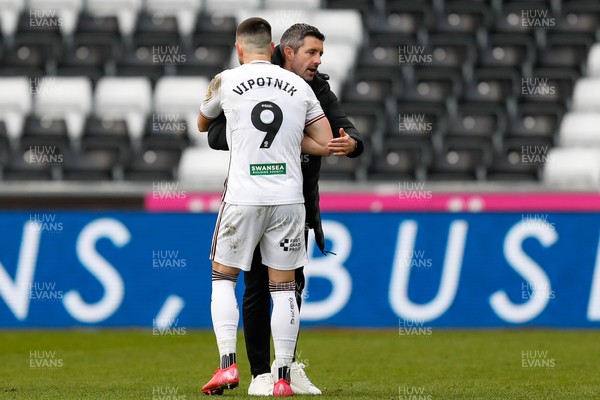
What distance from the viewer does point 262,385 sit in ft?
21.7

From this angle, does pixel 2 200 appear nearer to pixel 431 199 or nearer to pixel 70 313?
pixel 70 313

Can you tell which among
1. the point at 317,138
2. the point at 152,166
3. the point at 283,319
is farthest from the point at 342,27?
the point at 283,319

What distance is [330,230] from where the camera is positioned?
41.3ft

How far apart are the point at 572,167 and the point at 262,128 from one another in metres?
8.78

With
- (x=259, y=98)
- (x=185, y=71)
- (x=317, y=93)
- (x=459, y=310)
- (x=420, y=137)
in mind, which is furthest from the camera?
(x=185, y=71)

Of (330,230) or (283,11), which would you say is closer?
(330,230)

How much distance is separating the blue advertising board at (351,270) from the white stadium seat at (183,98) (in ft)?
9.94

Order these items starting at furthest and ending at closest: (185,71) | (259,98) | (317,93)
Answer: (185,71) → (317,93) → (259,98)

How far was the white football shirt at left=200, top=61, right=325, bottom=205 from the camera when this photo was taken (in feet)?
21.2

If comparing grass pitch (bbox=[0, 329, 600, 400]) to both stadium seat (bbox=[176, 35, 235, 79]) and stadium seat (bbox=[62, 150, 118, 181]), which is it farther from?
stadium seat (bbox=[176, 35, 235, 79])

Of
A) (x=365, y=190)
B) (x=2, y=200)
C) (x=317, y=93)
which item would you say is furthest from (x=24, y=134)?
(x=317, y=93)

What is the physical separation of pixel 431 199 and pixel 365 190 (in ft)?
2.29

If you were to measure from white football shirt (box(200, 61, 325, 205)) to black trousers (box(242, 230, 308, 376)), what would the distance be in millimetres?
456

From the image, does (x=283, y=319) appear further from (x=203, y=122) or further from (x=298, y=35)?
(x=298, y=35)
